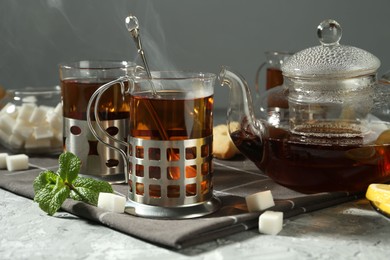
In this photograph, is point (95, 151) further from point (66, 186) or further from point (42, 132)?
point (42, 132)

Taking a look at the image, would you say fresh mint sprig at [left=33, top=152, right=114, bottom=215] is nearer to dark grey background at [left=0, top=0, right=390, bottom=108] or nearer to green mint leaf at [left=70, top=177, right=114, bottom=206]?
green mint leaf at [left=70, top=177, right=114, bottom=206]

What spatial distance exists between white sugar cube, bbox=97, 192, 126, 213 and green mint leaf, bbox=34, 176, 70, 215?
0.07 meters

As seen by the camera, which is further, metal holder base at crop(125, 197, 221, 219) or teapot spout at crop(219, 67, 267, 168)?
teapot spout at crop(219, 67, 267, 168)

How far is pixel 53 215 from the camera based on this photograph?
5.14 feet

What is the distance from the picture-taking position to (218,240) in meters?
1.42

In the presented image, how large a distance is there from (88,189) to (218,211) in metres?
0.26

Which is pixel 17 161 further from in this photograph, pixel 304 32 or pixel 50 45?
pixel 304 32

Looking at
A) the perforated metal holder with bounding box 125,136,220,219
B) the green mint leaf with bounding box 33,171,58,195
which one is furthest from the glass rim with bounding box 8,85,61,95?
the perforated metal holder with bounding box 125,136,220,219

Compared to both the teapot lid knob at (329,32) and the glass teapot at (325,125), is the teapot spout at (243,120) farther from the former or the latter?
the teapot lid knob at (329,32)

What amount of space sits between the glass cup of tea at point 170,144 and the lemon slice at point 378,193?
298 mm

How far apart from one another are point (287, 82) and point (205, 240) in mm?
467

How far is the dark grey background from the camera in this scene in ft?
9.91

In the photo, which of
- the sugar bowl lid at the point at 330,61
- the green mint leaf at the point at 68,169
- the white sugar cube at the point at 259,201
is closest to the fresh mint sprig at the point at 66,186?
the green mint leaf at the point at 68,169

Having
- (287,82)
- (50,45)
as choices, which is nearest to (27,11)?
(50,45)
